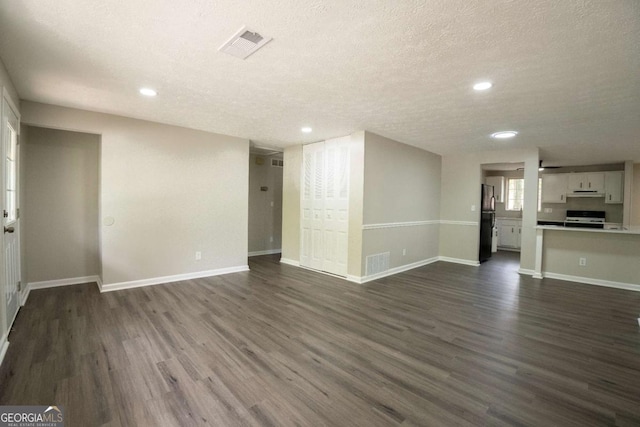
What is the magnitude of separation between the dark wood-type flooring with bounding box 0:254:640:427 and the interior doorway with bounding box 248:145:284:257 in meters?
2.96

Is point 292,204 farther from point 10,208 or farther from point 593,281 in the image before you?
point 593,281

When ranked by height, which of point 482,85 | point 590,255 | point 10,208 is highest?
point 482,85

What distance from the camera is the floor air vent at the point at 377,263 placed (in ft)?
15.7

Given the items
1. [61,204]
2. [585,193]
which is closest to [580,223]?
[585,193]

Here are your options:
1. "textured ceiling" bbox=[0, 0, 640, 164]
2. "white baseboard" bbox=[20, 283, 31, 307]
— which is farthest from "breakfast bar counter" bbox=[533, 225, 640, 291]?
"white baseboard" bbox=[20, 283, 31, 307]

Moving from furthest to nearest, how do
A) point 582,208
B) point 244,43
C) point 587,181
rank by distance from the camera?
point 582,208 < point 587,181 < point 244,43

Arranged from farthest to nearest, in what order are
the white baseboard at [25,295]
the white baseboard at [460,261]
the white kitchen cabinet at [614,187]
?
1. the white kitchen cabinet at [614,187]
2. the white baseboard at [460,261]
3. the white baseboard at [25,295]

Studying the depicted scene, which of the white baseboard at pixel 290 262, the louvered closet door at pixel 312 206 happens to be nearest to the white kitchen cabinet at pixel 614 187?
the louvered closet door at pixel 312 206

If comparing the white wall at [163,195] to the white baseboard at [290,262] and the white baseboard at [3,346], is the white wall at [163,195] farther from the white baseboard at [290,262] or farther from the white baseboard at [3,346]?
the white baseboard at [3,346]

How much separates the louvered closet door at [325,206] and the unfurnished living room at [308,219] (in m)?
0.04

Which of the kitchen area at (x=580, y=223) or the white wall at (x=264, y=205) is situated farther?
the white wall at (x=264, y=205)

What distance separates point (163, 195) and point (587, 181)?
955 cm

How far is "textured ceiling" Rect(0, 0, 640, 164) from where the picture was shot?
1.73m

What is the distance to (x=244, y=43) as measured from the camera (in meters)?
2.07
